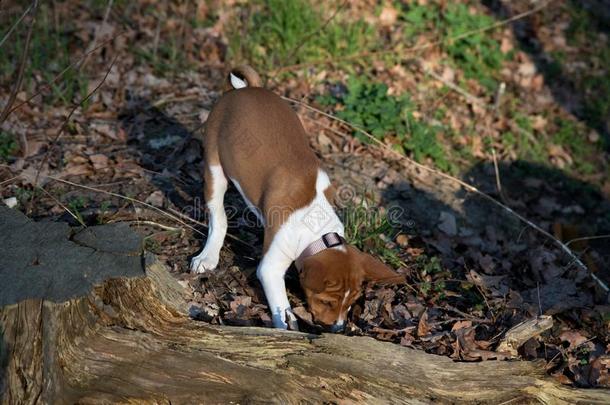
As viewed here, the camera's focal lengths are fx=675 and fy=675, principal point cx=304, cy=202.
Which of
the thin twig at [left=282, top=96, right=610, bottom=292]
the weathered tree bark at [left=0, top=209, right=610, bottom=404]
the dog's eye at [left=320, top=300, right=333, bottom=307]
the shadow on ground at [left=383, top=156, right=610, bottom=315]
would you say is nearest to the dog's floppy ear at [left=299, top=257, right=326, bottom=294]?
the dog's eye at [left=320, top=300, right=333, bottom=307]

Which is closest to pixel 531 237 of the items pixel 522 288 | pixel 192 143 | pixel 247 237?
pixel 522 288

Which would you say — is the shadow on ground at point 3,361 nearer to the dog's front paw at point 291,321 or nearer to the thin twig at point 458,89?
the dog's front paw at point 291,321

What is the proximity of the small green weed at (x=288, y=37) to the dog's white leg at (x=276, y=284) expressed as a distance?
11.4 feet

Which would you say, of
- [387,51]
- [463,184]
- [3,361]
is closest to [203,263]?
[3,361]

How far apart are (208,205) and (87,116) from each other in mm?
2236

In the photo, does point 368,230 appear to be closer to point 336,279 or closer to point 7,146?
point 336,279

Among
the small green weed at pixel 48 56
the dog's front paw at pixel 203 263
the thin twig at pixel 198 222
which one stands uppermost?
the small green weed at pixel 48 56

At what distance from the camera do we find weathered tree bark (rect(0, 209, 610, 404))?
340cm

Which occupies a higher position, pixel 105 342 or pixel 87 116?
pixel 105 342

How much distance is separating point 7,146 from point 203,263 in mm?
2352

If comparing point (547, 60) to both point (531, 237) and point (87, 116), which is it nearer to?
point (531, 237)

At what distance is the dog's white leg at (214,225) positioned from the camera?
16.2 ft

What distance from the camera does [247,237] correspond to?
18.2 ft

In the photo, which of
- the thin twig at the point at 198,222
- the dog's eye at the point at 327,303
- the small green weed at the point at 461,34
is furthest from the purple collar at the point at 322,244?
the small green weed at the point at 461,34
